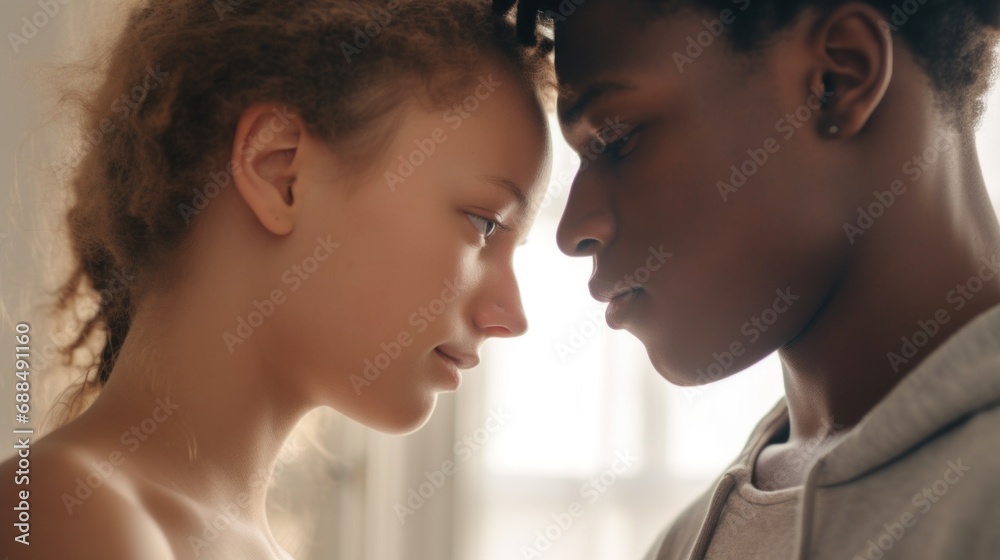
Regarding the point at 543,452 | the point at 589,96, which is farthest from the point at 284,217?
the point at 543,452

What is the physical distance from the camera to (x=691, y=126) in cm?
86

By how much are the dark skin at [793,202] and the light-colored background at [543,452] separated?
1.55 metres

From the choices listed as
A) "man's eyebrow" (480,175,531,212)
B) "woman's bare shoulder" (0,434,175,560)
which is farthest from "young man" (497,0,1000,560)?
"woman's bare shoulder" (0,434,175,560)

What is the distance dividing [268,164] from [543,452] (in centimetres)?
172

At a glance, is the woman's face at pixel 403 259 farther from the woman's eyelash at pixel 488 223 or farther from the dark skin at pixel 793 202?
the dark skin at pixel 793 202

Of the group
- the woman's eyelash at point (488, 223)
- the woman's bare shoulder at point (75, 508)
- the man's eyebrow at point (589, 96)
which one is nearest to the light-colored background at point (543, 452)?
the woman's eyelash at point (488, 223)

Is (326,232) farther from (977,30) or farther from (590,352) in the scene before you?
(590,352)

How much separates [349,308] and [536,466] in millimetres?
1686

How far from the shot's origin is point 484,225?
1.03 meters

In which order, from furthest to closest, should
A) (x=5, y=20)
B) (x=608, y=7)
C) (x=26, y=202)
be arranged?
(x=5, y=20) < (x=26, y=202) < (x=608, y=7)

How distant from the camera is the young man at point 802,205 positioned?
79 cm

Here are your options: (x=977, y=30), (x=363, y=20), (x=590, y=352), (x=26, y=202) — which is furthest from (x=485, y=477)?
(x=977, y=30)

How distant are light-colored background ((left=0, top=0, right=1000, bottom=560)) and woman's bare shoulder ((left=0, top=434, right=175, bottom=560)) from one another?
166cm

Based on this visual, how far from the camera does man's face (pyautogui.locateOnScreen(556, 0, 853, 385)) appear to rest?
84 centimetres
